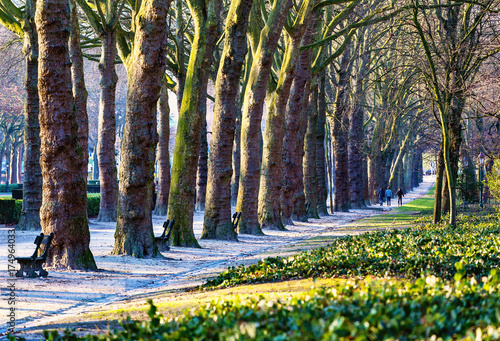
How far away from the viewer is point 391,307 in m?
3.85

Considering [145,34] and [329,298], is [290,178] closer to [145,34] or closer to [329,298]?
[145,34]

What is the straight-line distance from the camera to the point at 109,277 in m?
10.8

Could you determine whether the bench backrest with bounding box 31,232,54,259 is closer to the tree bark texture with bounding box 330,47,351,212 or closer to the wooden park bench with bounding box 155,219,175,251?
the wooden park bench with bounding box 155,219,175,251

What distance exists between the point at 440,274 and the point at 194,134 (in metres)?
9.27

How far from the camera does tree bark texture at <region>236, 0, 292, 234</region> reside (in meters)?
18.8

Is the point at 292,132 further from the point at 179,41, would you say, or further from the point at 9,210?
the point at 9,210

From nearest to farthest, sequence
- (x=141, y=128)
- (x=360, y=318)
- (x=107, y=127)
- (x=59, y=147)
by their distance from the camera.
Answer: (x=360, y=318)
(x=59, y=147)
(x=141, y=128)
(x=107, y=127)

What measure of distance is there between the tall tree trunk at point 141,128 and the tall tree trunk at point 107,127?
824cm

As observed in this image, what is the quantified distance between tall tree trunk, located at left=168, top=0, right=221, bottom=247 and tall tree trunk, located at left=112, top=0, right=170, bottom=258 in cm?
271

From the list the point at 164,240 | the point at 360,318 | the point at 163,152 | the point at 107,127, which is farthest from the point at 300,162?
the point at 360,318

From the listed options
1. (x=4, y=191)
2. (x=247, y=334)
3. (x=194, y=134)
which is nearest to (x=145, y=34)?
(x=194, y=134)

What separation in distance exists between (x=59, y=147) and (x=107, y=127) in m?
11.2

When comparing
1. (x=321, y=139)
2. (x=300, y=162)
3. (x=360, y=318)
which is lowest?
(x=360, y=318)

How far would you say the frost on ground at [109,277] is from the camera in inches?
330
